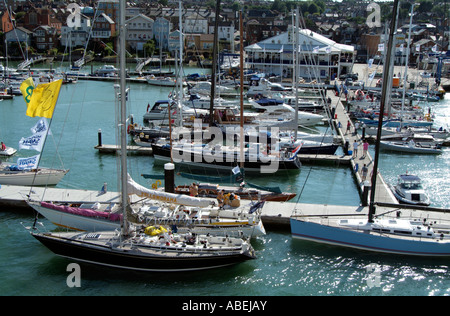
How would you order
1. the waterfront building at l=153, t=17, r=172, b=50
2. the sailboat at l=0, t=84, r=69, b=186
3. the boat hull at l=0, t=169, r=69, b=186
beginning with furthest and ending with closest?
1. the waterfront building at l=153, t=17, r=172, b=50
2. the boat hull at l=0, t=169, r=69, b=186
3. the sailboat at l=0, t=84, r=69, b=186

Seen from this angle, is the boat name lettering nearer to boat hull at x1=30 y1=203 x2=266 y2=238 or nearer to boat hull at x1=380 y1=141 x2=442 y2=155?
boat hull at x1=30 y1=203 x2=266 y2=238

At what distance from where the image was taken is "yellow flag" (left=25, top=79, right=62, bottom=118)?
79.2ft

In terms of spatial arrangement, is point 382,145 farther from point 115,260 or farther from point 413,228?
point 115,260

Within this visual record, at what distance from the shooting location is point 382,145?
42.4 m

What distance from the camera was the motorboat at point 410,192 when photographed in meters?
28.5

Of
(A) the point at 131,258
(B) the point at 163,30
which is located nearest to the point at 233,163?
(A) the point at 131,258

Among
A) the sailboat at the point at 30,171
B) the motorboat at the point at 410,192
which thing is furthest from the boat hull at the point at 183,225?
the motorboat at the point at 410,192

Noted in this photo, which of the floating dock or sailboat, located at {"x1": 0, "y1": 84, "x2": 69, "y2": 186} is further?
the floating dock

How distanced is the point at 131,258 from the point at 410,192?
682 inches

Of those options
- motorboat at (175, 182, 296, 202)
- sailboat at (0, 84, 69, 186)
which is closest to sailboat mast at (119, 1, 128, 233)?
motorboat at (175, 182, 296, 202)

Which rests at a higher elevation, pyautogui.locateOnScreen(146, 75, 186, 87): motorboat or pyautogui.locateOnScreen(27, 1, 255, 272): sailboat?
pyautogui.locateOnScreen(146, 75, 186, 87): motorboat

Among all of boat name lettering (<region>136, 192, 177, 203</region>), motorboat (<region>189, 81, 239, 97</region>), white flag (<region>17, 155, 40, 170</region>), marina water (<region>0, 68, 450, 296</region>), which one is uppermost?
motorboat (<region>189, 81, 239, 97</region>)

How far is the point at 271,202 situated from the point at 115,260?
33.3 feet
